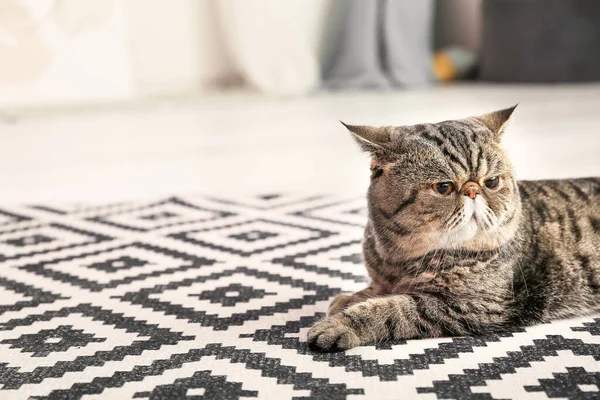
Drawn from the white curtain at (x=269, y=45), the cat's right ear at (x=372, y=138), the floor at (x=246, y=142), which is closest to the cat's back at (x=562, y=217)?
the cat's right ear at (x=372, y=138)

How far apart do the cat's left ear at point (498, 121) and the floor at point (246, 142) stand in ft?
3.12

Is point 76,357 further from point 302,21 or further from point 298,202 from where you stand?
point 302,21

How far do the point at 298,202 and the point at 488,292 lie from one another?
937mm

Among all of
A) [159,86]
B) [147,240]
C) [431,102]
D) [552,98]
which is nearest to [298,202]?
[147,240]

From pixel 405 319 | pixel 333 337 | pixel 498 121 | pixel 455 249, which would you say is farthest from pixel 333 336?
pixel 498 121

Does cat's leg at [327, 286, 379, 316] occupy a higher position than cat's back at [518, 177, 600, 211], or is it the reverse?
cat's back at [518, 177, 600, 211]

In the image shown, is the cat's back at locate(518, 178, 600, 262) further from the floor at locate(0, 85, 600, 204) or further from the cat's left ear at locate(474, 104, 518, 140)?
the floor at locate(0, 85, 600, 204)

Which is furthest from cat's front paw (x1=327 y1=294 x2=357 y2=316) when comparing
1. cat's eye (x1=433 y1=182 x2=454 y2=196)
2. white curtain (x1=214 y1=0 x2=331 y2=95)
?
white curtain (x1=214 y1=0 x2=331 y2=95)

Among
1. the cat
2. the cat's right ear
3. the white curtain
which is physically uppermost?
the white curtain

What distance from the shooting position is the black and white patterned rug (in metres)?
1.04

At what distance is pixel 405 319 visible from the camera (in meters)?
1.20

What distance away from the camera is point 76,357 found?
117 cm

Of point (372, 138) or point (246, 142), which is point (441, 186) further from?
point (246, 142)

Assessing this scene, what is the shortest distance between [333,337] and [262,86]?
3.54m
